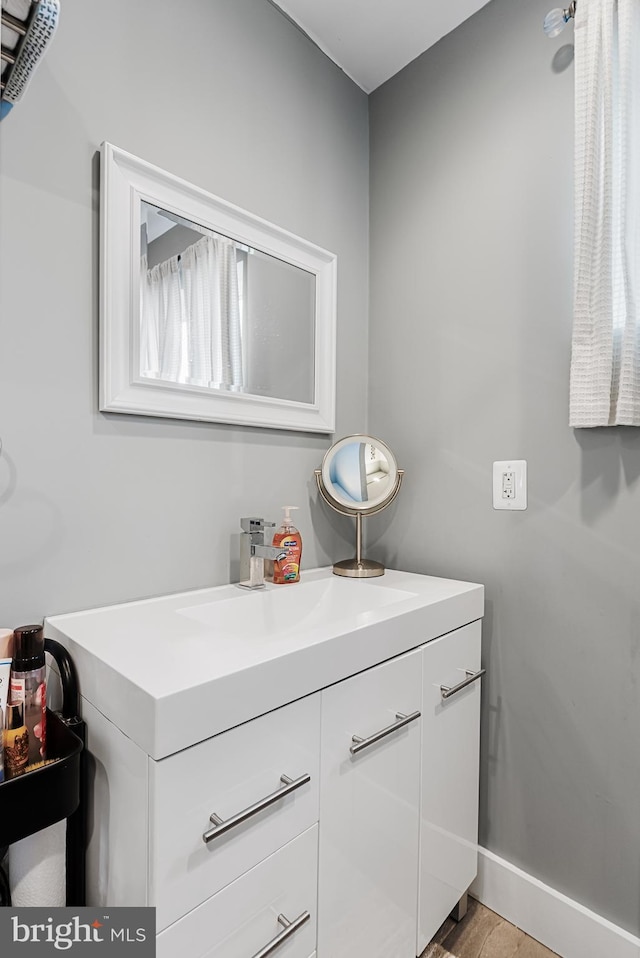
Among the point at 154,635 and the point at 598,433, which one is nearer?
the point at 154,635

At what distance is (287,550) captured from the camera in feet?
4.28

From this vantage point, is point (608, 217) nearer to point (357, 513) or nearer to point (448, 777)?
point (357, 513)

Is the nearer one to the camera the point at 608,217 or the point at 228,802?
the point at 228,802

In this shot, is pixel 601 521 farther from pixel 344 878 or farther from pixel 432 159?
pixel 432 159

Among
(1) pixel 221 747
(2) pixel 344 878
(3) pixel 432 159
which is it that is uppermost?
(3) pixel 432 159

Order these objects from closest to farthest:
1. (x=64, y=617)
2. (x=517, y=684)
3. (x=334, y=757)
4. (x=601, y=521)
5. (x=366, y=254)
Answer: (x=334, y=757) → (x=64, y=617) → (x=601, y=521) → (x=517, y=684) → (x=366, y=254)

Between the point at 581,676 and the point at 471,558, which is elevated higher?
the point at 471,558

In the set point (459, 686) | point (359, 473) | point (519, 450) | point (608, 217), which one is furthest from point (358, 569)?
point (608, 217)

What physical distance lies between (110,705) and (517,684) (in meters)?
1.02

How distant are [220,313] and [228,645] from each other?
2.66ft

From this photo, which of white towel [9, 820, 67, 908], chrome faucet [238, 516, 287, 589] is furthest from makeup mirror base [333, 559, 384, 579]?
white towel [9, 820, 67, 908]

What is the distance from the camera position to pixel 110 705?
2.46 feet

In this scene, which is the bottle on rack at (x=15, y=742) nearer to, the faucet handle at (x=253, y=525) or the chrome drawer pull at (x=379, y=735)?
the chrome drawer pull at (x=379, y=735)

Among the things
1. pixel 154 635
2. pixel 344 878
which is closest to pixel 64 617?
pixel 154 635
